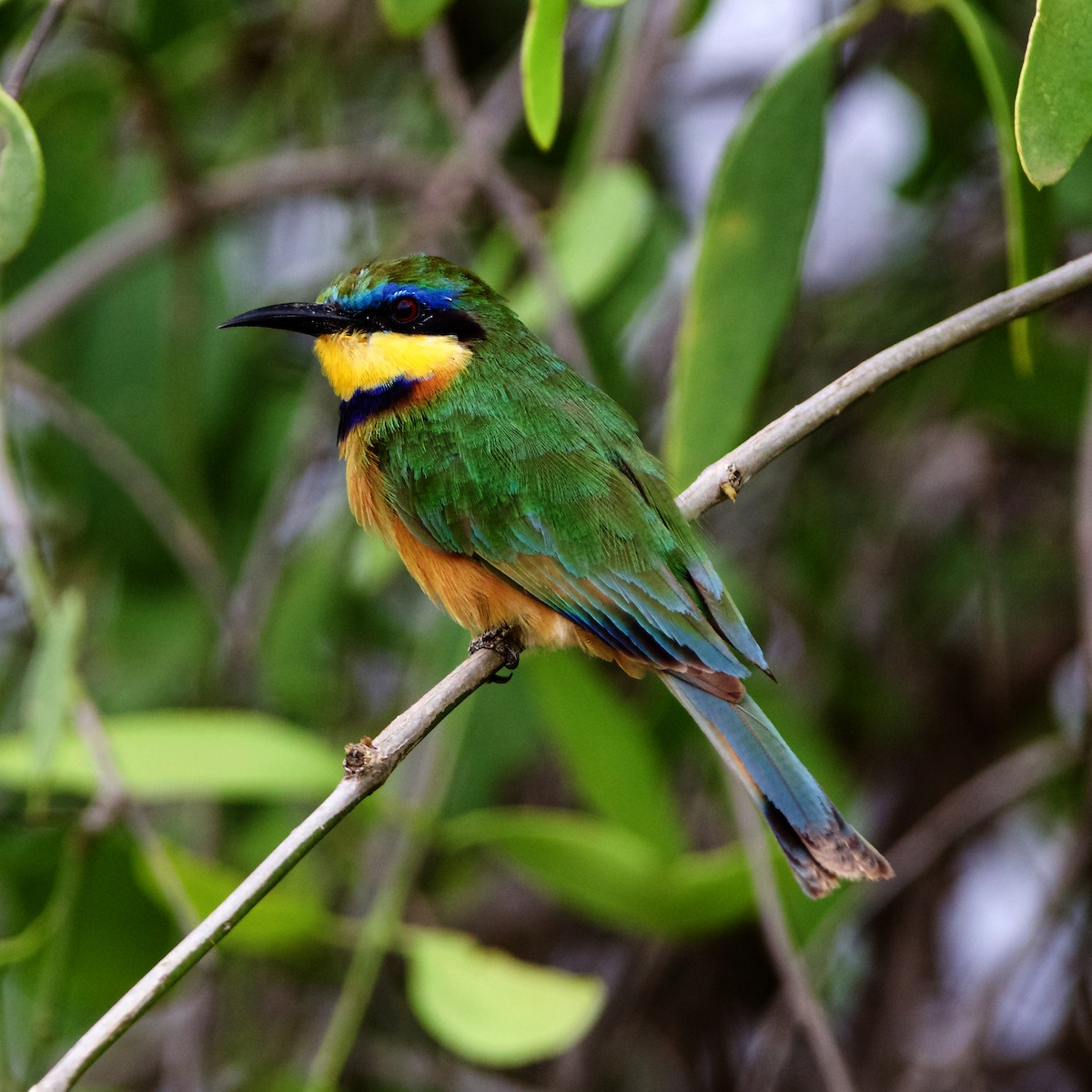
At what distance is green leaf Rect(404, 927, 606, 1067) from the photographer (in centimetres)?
199

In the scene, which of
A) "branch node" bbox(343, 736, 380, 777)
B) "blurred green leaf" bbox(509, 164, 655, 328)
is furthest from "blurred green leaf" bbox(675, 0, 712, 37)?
"branch node" bbox(343, 736, 380, 777)

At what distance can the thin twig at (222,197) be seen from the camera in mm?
3080

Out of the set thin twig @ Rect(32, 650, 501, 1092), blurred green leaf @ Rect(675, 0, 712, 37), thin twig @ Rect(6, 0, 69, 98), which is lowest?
thin twig @ Rect(32, 650, 501, 1092)

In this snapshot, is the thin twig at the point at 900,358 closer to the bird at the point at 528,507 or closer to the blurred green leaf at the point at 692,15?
the bird at the point at 528,507

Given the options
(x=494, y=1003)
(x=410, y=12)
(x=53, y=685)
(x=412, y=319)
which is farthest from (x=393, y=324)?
(x=494, y=1003)

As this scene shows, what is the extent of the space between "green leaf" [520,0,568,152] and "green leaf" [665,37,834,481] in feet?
1.56

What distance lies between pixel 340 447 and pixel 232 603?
A: 0.51 metres

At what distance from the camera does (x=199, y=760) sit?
2.27 metres

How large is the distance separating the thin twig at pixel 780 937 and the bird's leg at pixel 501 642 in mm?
355

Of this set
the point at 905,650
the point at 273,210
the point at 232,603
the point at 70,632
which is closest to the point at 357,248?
the point at 273,210

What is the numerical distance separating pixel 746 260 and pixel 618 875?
874mm

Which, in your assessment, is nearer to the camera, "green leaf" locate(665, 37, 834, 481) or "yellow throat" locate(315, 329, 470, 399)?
"green leaf" locate(665, 37, 834, 481)

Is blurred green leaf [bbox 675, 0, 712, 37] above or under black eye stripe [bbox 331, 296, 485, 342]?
above

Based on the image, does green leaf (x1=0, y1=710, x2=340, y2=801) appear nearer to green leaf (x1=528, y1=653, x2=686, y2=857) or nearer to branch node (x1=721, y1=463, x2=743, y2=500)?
green leaf (x1=528, y1=653, x2=686, y2=857)
